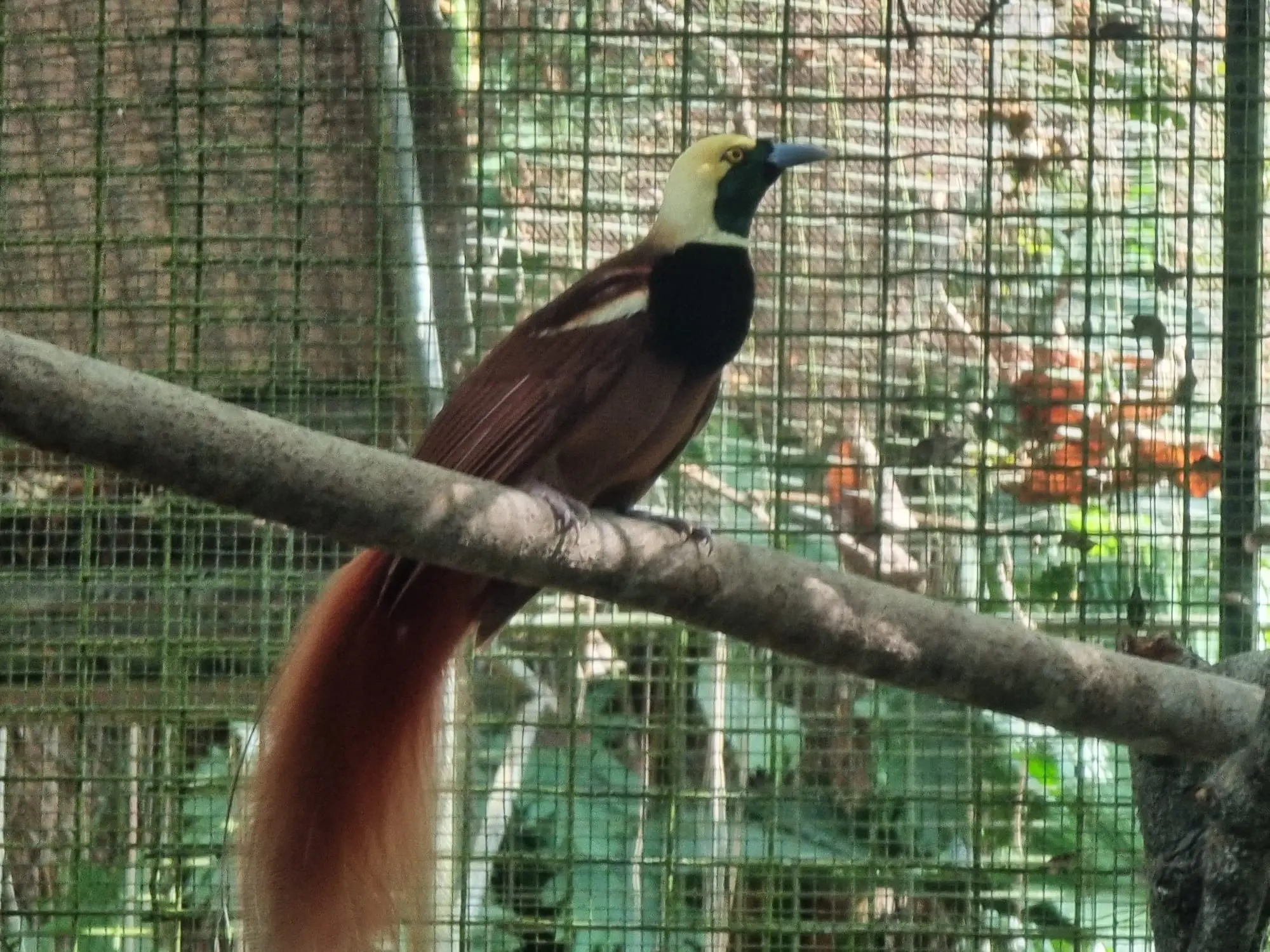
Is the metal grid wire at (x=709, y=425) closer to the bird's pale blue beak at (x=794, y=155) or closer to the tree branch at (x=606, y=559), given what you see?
the bird's pale blue beak at (x=794, y=155)

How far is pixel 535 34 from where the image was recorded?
2.27m

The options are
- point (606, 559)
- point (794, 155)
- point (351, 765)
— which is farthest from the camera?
point (794, 155)

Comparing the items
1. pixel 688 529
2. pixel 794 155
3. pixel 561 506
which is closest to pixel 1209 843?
pixel 688 529

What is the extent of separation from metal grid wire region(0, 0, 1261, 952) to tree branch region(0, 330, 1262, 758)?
70 cm

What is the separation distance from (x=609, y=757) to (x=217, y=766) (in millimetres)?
571

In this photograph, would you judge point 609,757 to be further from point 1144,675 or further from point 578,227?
point 1144,675

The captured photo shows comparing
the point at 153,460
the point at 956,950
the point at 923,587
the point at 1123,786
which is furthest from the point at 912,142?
the point at 153,460

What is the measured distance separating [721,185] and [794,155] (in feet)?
0.32

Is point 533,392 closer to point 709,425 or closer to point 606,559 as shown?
point 606,559

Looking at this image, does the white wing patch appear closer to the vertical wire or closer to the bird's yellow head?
the bird's yellow head

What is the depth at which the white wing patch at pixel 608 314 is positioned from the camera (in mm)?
1734

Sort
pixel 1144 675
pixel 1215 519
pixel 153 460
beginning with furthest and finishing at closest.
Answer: pixel 1215 519
pixel 1144 675
pixel 153 460

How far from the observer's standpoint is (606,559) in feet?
4.40

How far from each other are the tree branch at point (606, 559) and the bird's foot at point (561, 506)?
22 millimetres
